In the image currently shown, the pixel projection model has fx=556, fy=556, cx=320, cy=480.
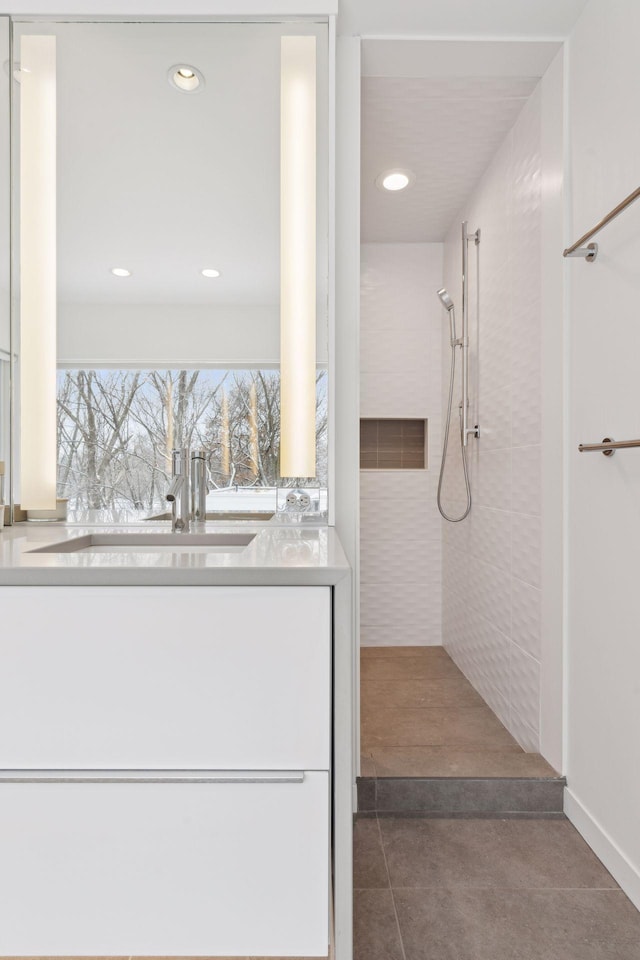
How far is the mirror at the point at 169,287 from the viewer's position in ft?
5.39

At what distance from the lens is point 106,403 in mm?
1674

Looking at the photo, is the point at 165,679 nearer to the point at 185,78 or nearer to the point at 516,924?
the point at 516,924

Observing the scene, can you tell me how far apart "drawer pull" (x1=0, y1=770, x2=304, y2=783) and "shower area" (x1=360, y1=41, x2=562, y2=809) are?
0.87m

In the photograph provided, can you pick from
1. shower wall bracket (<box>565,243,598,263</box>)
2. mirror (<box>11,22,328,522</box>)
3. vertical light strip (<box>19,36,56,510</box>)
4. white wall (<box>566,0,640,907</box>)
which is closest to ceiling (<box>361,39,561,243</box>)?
white wall (<box>566,0,640,907</box>)

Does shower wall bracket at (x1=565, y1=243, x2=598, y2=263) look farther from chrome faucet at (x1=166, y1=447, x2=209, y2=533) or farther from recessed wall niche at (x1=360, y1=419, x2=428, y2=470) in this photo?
recessed wall niche at (x1=360, y1=419, x2=428, y2=470)

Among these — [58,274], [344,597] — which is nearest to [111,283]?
[58,274]

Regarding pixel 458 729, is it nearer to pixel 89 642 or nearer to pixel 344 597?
pixel 344 597

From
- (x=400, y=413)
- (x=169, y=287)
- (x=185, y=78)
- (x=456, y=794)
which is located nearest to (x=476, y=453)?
(x=400, y=413)

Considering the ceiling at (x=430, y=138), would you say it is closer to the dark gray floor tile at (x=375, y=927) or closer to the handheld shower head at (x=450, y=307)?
the handheld shower head at (x=450, y=307)

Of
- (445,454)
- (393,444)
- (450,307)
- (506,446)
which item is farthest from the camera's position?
(393,444)

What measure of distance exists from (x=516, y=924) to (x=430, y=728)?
78 centimetres

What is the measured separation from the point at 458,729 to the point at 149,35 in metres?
2.46

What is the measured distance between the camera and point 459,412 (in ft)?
8.94

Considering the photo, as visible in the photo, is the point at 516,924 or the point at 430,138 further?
the point at 430,138
